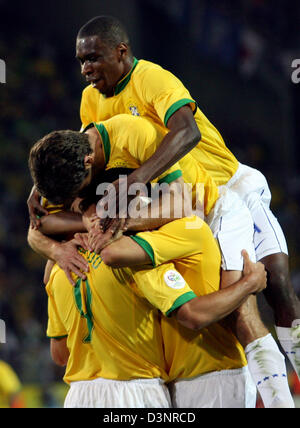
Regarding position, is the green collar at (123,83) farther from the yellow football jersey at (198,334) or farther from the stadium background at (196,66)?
the stadium background at (196,66)

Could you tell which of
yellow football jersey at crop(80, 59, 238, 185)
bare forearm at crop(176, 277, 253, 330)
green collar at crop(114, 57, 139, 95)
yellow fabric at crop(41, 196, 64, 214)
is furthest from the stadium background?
bare forearm at crop(176, 277, 253, 330)

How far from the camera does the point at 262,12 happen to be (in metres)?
10.8

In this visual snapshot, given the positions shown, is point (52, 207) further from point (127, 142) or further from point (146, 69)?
point (146, 69)

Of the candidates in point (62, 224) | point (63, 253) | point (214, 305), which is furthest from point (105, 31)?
point (214, 305)

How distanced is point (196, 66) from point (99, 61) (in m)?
7.92

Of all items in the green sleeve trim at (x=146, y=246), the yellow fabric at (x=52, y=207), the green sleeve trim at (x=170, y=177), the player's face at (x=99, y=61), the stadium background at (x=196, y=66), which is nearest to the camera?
the green sleeve trim at (x=146, y=246)

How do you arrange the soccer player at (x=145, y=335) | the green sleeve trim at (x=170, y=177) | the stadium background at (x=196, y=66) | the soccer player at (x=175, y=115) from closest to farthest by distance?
the soccer player at (x=145, y=335)
the green sleeve trim at (x=170, y=177)
the soccer player at (x=175, y=115)
the stadium background at (x=196, y=66)

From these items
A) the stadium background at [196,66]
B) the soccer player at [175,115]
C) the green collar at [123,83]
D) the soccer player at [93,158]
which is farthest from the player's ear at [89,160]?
the stadium background at [196,66]

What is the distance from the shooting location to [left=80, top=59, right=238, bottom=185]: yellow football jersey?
3078mm

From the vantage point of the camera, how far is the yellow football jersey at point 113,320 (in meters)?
2.65

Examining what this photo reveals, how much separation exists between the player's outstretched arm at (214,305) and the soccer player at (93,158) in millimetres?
150

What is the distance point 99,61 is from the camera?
126 inches

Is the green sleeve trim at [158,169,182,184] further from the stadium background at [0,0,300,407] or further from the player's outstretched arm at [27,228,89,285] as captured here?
the stadium background at [0,0,300,407]
